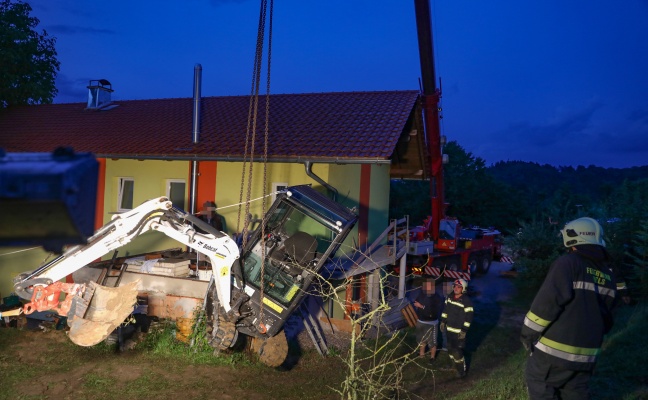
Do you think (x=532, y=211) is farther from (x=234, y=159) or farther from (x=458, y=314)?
(x=458, y=314)

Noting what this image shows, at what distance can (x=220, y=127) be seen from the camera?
548 inches

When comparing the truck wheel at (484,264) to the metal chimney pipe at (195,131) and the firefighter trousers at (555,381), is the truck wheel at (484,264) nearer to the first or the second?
the metal chimney pipe at (195,131)

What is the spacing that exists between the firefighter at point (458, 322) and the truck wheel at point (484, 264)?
11464 mm

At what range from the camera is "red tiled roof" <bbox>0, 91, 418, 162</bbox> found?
11.5 m

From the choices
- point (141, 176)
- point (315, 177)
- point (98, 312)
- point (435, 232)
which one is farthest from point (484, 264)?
point (98, 312)

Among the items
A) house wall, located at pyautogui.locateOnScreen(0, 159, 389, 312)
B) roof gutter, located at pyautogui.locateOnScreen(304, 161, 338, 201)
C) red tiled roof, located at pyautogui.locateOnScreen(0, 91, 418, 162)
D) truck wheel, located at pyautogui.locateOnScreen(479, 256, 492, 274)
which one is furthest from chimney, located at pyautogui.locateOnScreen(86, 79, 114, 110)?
truck wheel, located at pyautogui.locateOnScreen(479, 256, 492, 274)

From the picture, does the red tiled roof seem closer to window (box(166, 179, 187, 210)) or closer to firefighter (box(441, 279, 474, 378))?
window (box(166, 179, 187, 210))

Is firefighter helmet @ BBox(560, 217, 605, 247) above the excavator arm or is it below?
above

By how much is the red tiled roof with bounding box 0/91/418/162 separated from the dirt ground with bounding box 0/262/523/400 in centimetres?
437

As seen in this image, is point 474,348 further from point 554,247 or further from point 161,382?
point 554,247

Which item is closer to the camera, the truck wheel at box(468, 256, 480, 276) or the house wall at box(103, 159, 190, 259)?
the house wall at box(103, 159, 190, 259)

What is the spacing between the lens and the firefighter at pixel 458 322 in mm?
8297

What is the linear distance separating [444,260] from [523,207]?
50.1 feet

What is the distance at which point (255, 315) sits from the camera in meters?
7.53
